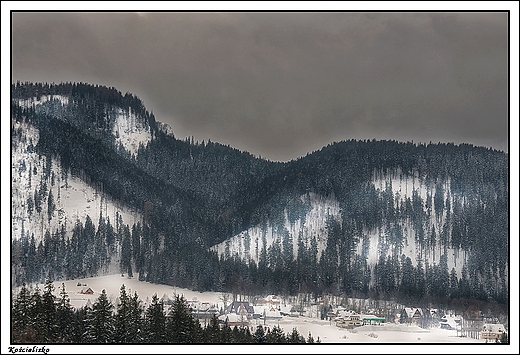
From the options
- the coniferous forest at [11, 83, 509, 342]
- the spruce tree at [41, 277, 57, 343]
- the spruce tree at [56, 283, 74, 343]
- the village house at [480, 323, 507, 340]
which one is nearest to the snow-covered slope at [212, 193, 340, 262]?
the coniferous forest at [11, 83, 509, 342]

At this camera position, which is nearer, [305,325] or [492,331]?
[305,325]

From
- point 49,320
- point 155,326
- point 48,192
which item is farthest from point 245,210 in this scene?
point 49,320

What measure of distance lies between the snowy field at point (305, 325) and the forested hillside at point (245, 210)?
8.73 ft

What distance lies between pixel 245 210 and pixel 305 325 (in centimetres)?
2830

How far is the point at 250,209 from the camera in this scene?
89.0 metres

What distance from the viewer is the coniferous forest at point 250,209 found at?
75.6 meters

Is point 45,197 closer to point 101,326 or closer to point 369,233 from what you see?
point 369,233

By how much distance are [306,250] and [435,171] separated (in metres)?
20.5

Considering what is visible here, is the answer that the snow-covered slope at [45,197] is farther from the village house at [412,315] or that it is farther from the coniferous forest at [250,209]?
the village house at [412,315]

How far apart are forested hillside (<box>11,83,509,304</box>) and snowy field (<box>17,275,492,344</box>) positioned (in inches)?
105

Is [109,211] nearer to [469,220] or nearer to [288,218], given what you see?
[288,218]

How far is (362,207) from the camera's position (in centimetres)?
9044

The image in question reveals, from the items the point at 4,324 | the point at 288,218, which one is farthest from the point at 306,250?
the point at 4,324

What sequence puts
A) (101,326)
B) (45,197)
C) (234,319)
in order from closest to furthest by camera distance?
1. (101,326)
2. (234,319)
3. (45,197)
